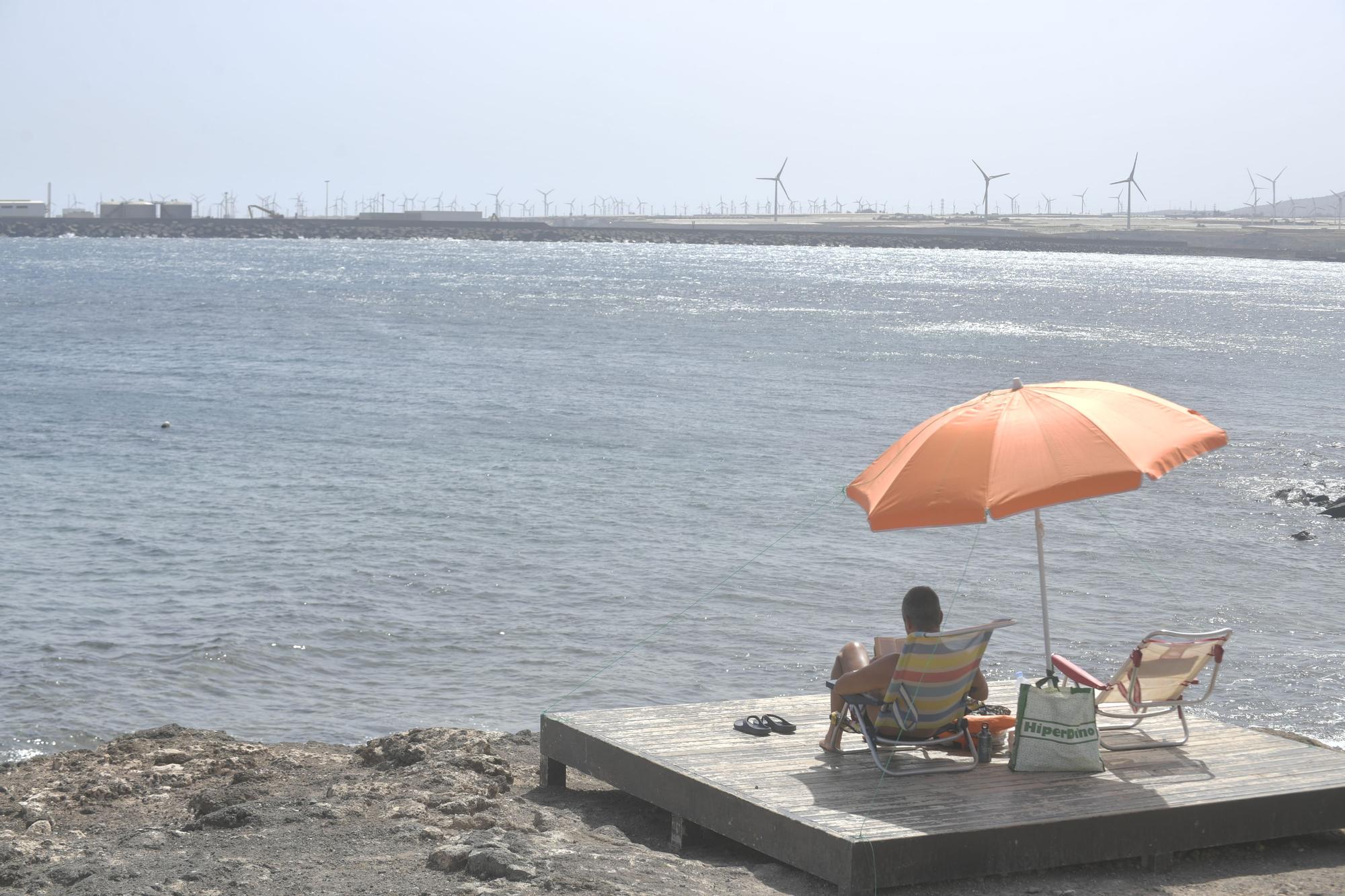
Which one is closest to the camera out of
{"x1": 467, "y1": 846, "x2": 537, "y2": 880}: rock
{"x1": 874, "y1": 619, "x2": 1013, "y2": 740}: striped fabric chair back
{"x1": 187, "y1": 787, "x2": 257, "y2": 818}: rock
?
{"x1": 467, "y1": 846, "x2": 537, "y2": 880}: rock

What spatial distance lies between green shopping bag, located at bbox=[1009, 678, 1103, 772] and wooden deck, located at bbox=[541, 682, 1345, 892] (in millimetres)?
72

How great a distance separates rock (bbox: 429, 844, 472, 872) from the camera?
6262 mm

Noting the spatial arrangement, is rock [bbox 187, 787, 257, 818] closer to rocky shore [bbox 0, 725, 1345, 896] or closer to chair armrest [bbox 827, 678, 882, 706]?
rocky shore [bbox 0, 725, 1345, 896]

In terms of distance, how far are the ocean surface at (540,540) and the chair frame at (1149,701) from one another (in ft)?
13.1

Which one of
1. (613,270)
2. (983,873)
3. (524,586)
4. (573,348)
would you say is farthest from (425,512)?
(613,270)

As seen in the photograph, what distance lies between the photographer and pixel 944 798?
6.83m

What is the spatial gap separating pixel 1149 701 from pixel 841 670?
1.73 meters

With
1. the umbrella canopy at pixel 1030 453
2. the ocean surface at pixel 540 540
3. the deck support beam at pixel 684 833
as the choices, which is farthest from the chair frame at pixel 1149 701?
the ocean surface at pixel 540 540

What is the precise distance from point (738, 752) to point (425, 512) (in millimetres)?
13636

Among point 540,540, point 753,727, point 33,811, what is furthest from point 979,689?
point 540,540

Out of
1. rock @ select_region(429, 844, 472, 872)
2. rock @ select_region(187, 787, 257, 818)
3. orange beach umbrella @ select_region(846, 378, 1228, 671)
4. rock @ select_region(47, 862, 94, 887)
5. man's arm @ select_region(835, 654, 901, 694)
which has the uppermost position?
orange beach umbrella @ select_region(846, 378, 1228, 671)

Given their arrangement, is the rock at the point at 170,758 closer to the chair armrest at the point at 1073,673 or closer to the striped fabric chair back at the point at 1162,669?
the chair armrest at the point at 1073,673

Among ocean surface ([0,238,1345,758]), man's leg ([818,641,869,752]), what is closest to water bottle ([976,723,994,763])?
man's leg ([818,641,869,752])

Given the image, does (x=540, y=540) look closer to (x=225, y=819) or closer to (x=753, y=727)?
(x=753, y=727)
